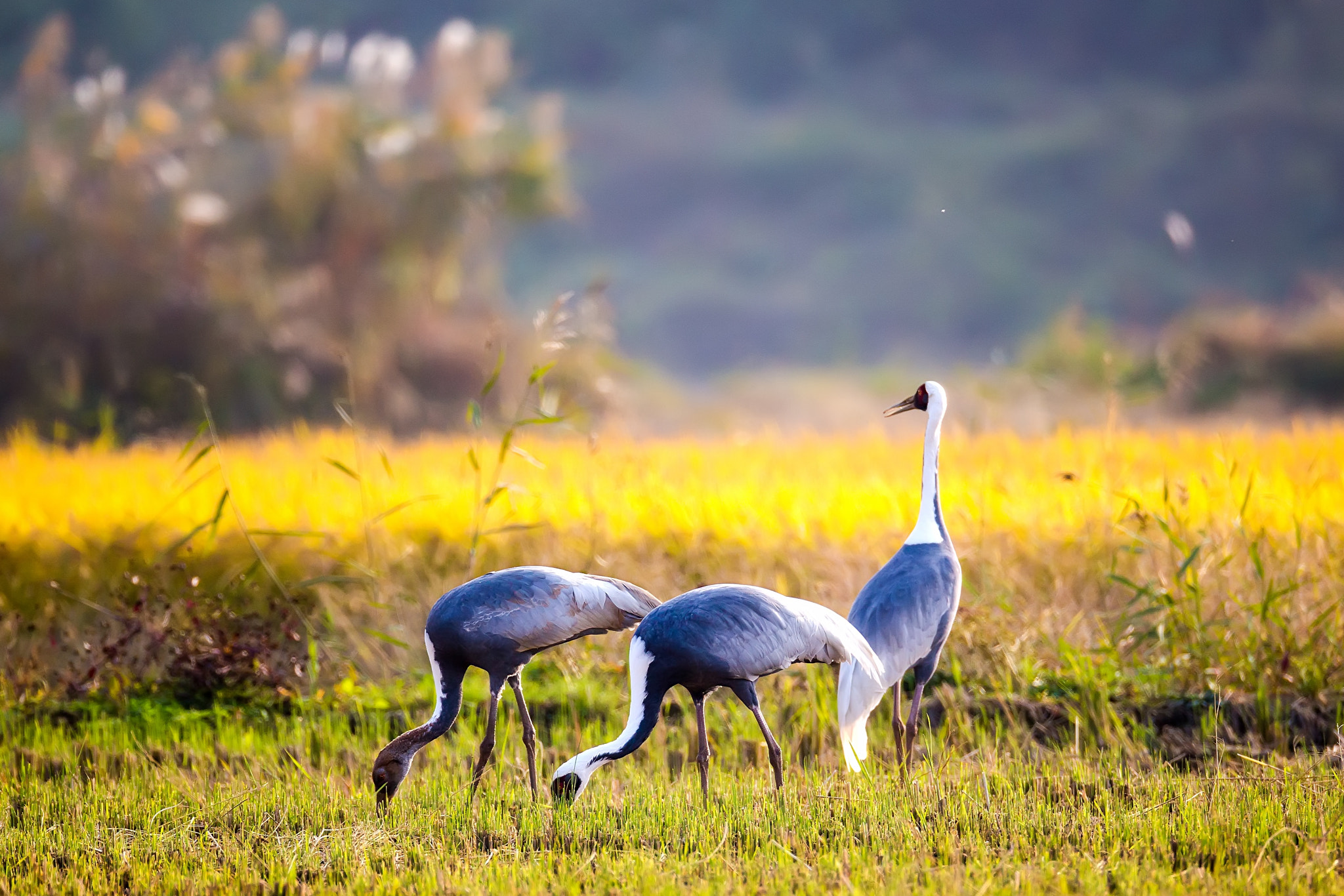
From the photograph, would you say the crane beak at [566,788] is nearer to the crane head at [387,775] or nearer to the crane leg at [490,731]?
the crane leg at [490,731]

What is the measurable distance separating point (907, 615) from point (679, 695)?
1.56 m

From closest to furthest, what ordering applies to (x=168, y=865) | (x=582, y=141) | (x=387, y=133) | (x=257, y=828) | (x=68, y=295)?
(x=168, y=865)
(x=257, y=828)
(x=68, y=295)
(x=387, y=133)
(x=582, y=141)

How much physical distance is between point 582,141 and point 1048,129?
13.2 meters

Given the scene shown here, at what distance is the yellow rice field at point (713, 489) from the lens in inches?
227

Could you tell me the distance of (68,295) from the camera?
1185cm

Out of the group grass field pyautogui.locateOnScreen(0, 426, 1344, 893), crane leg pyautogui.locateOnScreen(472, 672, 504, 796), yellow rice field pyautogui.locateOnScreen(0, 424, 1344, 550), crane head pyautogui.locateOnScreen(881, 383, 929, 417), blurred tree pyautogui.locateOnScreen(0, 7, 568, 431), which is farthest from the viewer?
blurred tree pyautogui.locateOnScreen(0, 7, 568, 431)

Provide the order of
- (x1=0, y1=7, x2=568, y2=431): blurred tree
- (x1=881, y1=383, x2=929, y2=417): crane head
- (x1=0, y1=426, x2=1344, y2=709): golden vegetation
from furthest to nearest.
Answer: (x1=0, y1=7, x2=568, y2=431): blurred tree
(x1=0, y1=426, x2=1344, y2=709): golden vegetation
(x1=881, y1=383, x2=929, y2=417): crane head

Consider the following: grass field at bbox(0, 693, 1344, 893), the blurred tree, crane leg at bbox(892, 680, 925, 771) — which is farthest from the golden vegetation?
the blurred tree

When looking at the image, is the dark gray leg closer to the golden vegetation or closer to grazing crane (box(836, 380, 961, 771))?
grazing crane (box(836, 380, 961, 771))

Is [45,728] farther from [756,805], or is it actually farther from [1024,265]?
[1024,265]

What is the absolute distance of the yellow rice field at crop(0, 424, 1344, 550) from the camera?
576 centimetres

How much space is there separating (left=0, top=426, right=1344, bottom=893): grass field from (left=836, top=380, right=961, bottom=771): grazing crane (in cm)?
20

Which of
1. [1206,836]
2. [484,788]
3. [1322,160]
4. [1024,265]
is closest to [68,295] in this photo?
[484,788]

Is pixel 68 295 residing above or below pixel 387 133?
below
